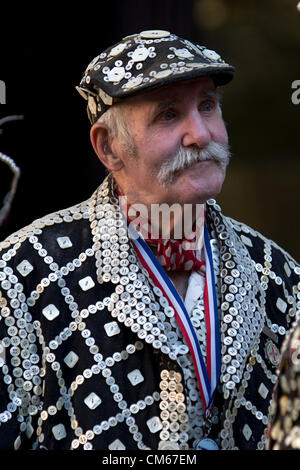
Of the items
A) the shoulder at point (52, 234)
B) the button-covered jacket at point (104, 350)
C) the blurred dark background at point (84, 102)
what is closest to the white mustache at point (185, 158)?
the button-covered jacket at point (104, 350)

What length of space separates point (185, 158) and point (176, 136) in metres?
0.08

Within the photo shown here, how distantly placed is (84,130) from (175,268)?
190cm

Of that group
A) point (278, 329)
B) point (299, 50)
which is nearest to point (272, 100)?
point (299, 50)

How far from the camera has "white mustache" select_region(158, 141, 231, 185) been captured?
10.8 feet

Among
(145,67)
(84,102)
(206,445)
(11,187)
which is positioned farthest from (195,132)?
(84,102)

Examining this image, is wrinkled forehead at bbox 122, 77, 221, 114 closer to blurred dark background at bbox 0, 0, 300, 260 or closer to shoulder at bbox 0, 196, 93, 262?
shoulder at bbox 0, 196, 93, 262

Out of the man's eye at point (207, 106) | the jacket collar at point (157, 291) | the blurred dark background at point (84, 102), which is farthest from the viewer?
the blurred dark background at point (84, 102)

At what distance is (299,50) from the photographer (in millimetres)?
5496

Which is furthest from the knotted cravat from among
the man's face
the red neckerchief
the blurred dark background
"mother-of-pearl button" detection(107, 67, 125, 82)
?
the blurred dark background

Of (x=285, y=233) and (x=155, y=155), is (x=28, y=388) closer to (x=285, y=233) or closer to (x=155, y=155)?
(x=155, y=155)

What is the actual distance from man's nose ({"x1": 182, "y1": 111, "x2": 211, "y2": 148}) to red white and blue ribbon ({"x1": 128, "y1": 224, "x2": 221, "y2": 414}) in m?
0.35

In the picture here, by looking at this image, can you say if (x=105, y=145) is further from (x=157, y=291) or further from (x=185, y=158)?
(x=157, y=291)

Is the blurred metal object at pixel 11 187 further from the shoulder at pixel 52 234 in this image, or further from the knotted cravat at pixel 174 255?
the knotted cravat at pixel 174 255

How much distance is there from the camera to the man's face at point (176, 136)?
3301 millimetres
